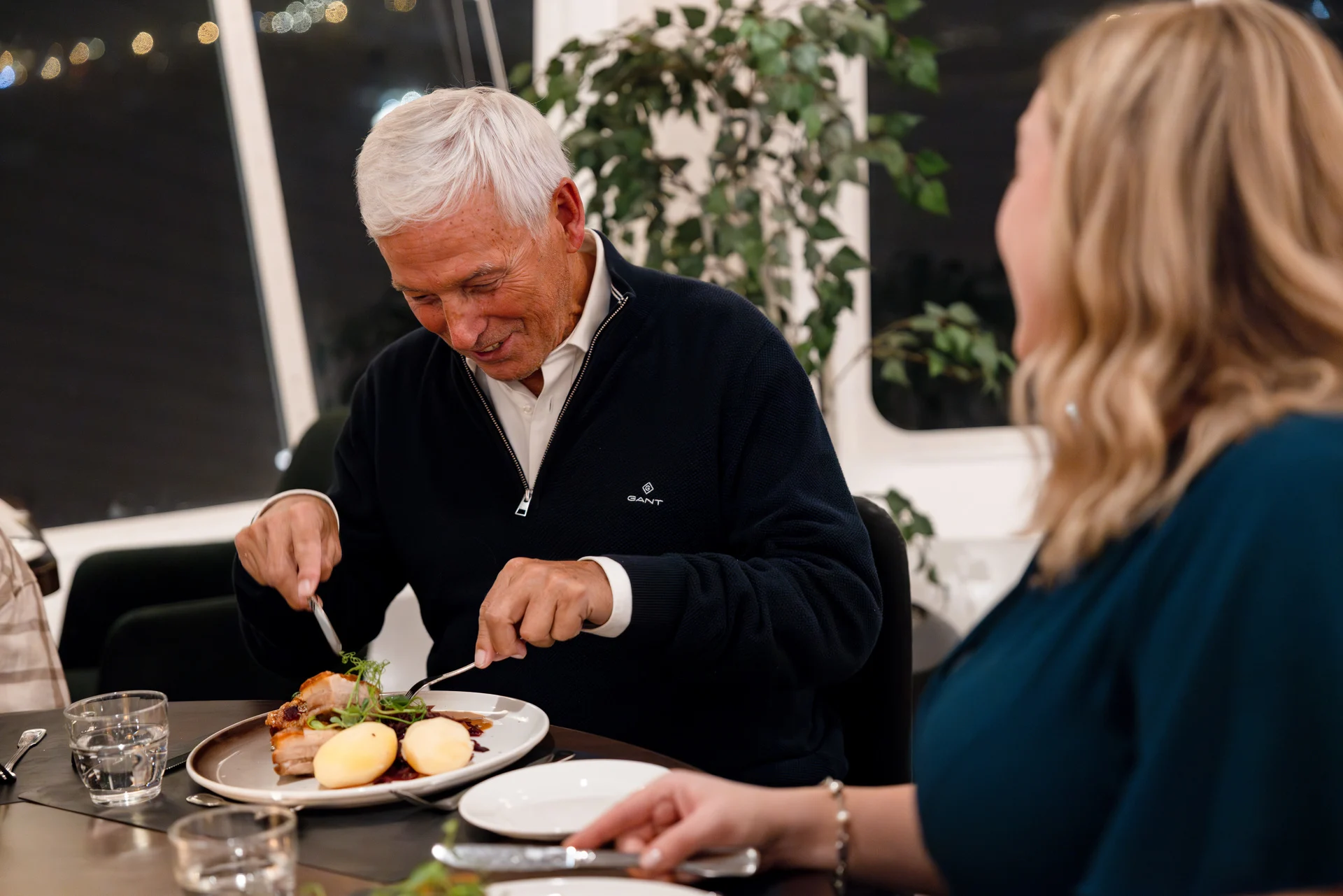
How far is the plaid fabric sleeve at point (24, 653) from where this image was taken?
1604 millimetres

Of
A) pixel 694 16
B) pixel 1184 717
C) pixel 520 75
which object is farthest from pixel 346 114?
pixel 1184 717

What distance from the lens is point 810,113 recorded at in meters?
2.70

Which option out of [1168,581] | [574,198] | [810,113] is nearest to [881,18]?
[810,113]

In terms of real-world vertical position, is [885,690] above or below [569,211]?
below

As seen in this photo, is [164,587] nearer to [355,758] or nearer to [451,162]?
[451,162]

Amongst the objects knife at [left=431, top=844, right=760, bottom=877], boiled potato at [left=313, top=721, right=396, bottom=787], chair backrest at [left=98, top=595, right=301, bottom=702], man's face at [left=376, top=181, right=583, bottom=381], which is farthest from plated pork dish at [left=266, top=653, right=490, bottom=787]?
chair backrest at [left=98, top=595, right=301, bottom=702]

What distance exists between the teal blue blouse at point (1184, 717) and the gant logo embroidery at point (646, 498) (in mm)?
777

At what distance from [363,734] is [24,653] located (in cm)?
74

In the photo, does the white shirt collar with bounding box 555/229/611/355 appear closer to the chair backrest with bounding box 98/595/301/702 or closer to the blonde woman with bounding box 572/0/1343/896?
the blonde woman with bounding box 572/0/1343/896

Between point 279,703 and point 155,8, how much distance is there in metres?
2.82

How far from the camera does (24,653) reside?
162 cm

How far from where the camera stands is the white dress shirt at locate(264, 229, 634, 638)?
167 centimetres

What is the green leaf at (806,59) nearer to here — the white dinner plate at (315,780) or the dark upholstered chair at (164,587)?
the dark upholstered chair at (164,587)

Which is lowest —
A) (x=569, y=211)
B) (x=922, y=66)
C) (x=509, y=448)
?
(x=509, y=448)
